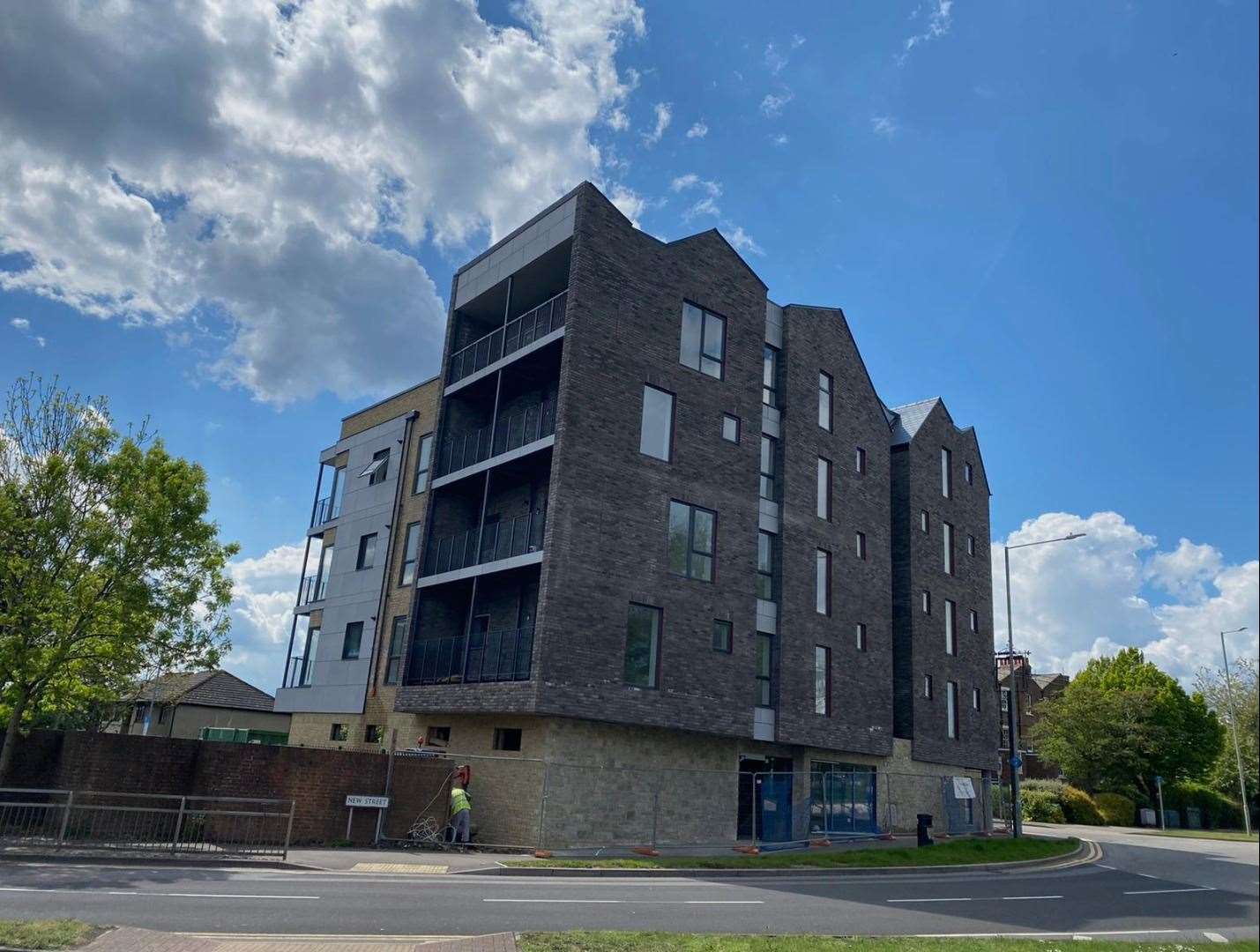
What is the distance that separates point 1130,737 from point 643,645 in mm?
41464

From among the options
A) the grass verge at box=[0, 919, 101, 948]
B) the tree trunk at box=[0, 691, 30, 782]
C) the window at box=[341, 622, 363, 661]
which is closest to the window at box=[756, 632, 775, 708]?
the window at box=[341, 622, 363, 661]

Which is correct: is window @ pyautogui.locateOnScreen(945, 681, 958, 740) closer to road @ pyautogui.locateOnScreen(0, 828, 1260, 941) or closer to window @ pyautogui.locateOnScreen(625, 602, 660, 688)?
road @ pyautogui.locateOnScreen(0, 828, 1260, 941)

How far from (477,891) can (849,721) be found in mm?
17113

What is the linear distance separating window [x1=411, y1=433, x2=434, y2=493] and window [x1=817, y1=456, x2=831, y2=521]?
12.4 metres

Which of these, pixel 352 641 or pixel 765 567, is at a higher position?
pixel 765 567

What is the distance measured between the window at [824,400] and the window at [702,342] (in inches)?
195

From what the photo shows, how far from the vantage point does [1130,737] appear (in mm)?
52719

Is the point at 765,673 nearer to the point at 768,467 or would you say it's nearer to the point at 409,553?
the point at 768,467

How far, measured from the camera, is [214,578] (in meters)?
21.3

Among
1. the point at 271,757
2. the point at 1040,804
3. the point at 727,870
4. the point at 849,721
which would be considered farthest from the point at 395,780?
the point at 1040,804

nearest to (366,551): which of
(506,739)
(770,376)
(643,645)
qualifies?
(506,739)

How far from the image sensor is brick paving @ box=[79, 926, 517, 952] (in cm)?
946

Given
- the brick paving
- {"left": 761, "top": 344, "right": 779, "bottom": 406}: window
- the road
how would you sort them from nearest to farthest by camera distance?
the brick paving < the road < {"left": 761, "top": 344, "right": 779, "bottom": 406}: window

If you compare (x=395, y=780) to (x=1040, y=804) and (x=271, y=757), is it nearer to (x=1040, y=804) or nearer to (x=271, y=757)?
(x=271, y=757)
